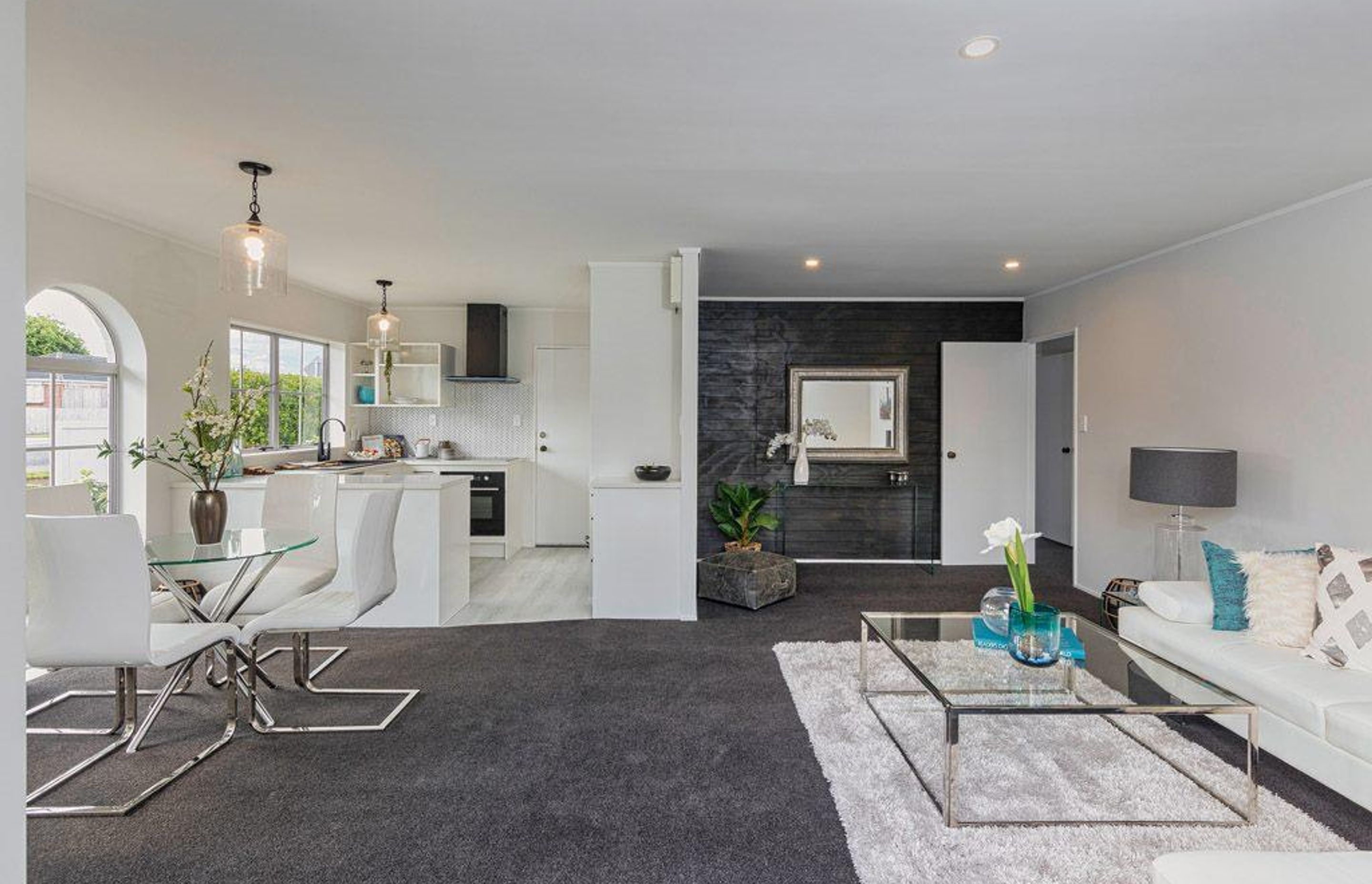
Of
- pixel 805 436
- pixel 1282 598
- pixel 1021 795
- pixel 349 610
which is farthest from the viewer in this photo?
pixel 805 436

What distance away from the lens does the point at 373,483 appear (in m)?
4.54

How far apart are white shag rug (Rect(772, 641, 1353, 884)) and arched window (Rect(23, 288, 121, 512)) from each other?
13.5 feet

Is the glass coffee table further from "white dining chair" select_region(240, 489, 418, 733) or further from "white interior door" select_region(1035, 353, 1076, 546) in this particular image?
"white interior door" select_region(1035, 353, 1076, 546)

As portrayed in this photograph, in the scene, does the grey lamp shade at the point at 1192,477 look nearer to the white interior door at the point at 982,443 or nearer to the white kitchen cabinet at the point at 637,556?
the white interior door at the point at 982,443

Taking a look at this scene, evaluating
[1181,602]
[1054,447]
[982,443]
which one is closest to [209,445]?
[1181,602]

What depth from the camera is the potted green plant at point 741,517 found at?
555cm

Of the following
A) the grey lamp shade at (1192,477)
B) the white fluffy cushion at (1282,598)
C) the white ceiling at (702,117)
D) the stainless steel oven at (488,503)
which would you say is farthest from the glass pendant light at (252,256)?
the grey lamp shade at (1192,477)

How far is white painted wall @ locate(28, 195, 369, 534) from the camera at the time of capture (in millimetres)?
3613

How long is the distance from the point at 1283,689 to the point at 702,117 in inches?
115

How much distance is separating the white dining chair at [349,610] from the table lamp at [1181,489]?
399 cm

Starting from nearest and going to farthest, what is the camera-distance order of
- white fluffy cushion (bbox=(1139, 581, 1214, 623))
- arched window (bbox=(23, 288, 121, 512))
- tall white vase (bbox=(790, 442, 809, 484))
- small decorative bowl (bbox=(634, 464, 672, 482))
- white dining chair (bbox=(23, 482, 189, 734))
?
1. white dining chair (bbox=(23, 482, 189, 734))
2. white fluffy cushion (bbox=(1139, 581, 1214, 623))
3. arched window (bbox=(23, 288, 121, 512))
4. small decorative bowl (bbox=(634, 464, 672, 482))
5. tall white vase (bbox=(790, 442, 809, 484))

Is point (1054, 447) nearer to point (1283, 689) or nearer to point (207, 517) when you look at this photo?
point (1283, 689)

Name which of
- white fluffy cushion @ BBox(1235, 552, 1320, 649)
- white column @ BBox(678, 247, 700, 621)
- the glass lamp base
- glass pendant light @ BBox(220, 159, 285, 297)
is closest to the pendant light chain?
glass pendant light @ BBox(220, 159, 285, 297)

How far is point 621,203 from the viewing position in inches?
141
